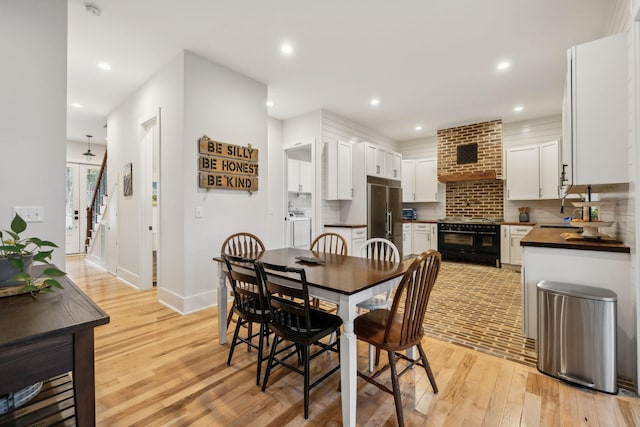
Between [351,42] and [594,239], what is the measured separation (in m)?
2.90

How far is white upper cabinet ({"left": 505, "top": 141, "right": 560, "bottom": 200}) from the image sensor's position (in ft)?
17.3

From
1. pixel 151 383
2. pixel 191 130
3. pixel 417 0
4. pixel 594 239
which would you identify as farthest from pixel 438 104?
pixel 151 383

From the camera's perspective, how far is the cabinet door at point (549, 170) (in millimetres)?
5227

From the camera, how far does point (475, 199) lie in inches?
253

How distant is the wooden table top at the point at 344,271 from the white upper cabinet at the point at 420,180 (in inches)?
195

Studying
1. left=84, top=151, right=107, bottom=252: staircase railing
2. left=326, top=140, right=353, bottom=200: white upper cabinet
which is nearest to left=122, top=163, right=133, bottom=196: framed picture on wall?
left=84, top=151, right=107, bottom=252: staircase railing

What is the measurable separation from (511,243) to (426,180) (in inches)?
88.9

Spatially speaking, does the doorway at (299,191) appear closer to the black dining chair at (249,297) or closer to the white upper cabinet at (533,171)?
the black dining chair at (249,297)

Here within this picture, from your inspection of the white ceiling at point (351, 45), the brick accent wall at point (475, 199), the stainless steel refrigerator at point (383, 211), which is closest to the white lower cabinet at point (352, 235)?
the stainless steel refrigerator at point (383, 211)

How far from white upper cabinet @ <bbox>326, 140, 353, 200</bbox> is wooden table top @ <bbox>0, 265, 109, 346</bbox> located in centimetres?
414

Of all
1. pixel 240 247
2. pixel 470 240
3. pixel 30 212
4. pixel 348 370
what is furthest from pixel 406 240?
pixel 30 212

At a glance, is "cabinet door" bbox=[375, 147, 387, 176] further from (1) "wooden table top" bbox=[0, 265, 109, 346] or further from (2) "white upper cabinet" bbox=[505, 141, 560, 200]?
(1) "wooden table top" bbox=[0, 265, 109, 346]

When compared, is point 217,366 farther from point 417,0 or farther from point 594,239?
point 417,0

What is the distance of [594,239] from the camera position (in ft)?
7.94
